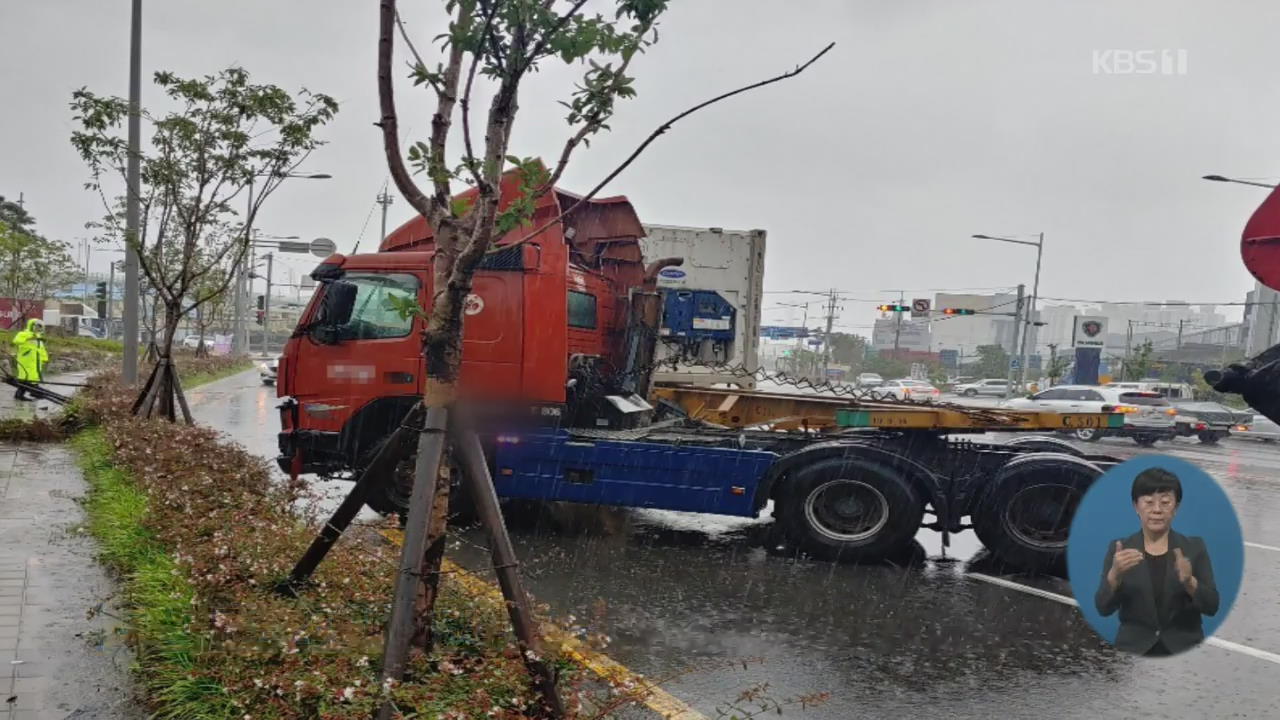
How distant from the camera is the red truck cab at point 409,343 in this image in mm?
7371

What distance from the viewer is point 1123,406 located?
894 inches

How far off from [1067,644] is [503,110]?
446 cm

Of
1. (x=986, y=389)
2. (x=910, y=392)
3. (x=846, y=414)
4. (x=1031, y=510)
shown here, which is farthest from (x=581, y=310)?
(x=986, y=389)

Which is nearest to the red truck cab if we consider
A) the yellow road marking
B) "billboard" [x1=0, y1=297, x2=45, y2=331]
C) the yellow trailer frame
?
the yellow trailer frame

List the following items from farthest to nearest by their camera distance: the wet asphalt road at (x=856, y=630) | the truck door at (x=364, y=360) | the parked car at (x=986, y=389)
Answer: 1. the parked car at (x=986, y=389)
2. the truck door at (x=364, y=360)
3. the wet asphalt road at (x=856, y=630)

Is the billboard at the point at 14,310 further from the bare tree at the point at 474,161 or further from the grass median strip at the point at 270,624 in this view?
the bare tree at the point at 474,161

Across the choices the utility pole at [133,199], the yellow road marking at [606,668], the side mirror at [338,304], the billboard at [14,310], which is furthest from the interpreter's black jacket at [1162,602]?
the billboard at [14,310]

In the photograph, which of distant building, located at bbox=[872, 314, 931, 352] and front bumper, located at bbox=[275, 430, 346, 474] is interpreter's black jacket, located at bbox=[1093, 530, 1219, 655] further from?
distant building, located at bbox=[872, 314, 931, 352]

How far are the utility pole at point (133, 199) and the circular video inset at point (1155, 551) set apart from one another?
980 centimetres

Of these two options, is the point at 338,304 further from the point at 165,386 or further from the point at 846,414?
the point at 846,414

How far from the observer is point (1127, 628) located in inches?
135

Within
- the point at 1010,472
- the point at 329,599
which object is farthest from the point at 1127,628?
the point at 1010,472

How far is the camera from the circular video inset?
305cm

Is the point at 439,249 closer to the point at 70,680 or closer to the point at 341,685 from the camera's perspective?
the point at 341,685
